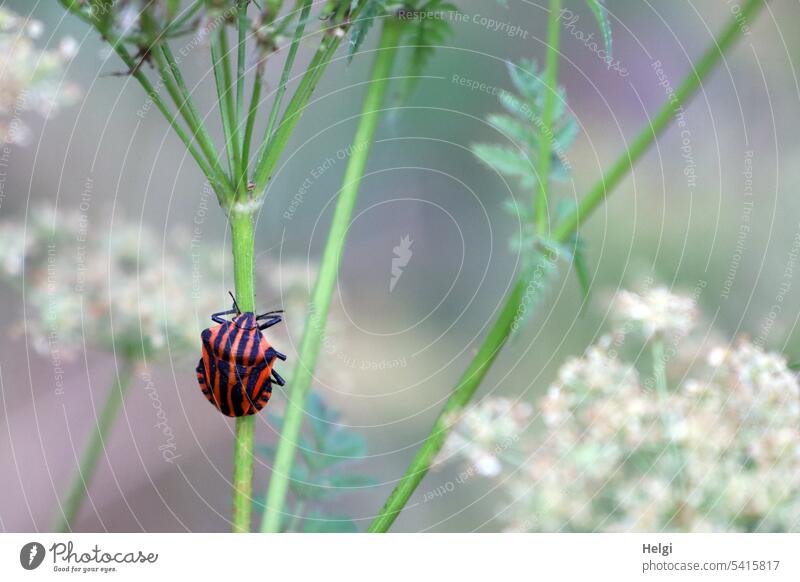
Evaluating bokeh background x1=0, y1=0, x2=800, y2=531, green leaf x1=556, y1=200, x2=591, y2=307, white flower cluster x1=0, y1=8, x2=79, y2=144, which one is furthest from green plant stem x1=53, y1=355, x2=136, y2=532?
green leaf x1=556, y1=200, x2=591, y2=307

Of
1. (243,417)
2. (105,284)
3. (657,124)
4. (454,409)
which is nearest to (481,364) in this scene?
(454,409)

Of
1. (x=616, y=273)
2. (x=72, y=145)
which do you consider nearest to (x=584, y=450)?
(x=616, y=273)

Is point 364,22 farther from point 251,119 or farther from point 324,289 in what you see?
point 324,289

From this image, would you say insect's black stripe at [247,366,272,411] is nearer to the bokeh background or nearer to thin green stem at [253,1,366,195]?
the bokeh background

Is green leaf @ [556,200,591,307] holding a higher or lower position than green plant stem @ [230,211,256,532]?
higher

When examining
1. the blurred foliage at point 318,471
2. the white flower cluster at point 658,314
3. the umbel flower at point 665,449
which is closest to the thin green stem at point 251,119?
the blurred foliage at point 318,471

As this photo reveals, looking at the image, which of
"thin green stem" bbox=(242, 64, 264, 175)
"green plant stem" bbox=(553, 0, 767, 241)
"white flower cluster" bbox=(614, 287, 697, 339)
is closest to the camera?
"thin green stem" bbox=(242, 64, 264, 175)
